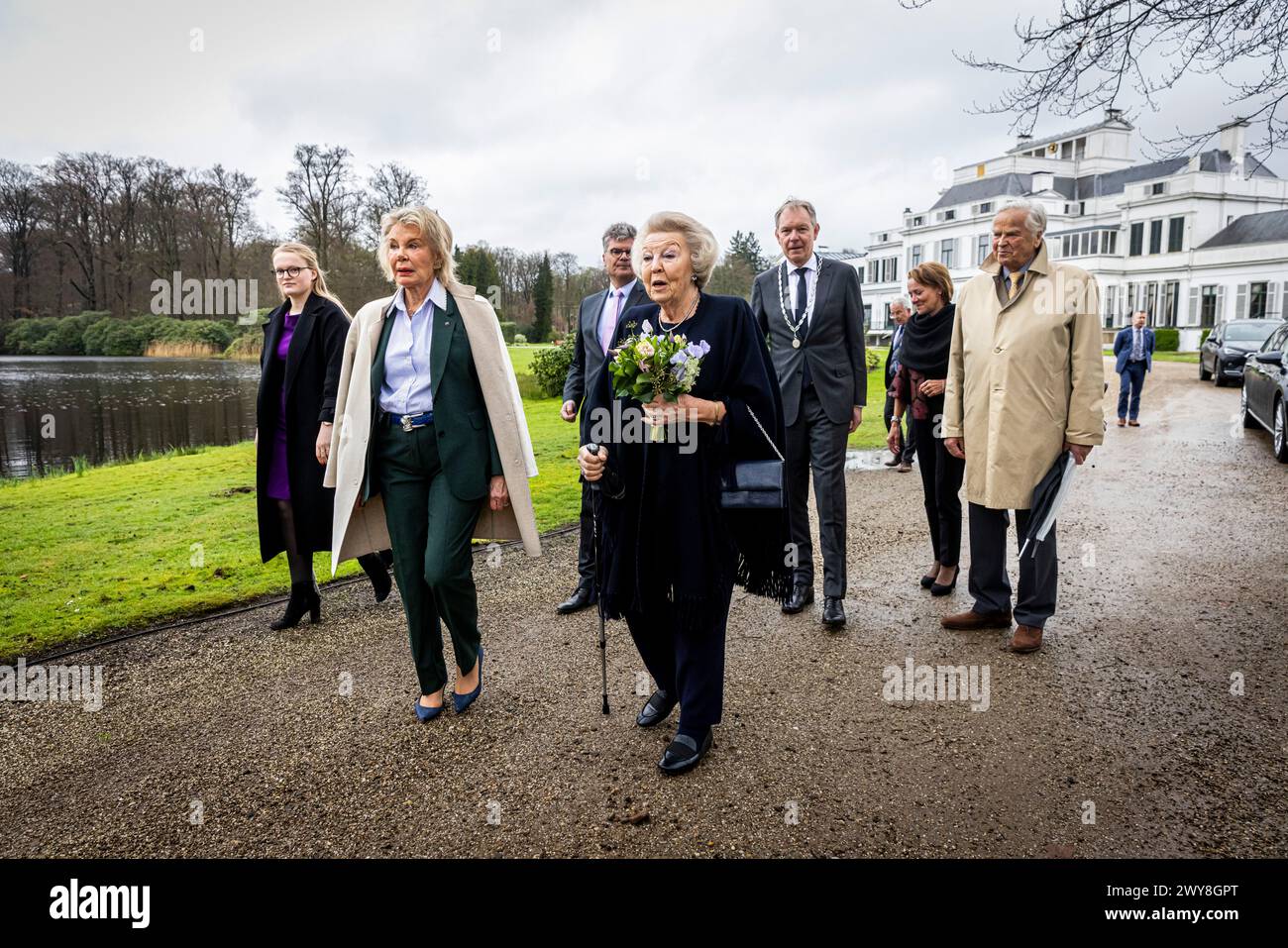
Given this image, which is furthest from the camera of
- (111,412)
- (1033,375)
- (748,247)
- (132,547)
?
(748,247)

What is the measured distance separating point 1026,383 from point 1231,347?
2422cm

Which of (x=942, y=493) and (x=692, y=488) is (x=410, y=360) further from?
(x=942, y=493)

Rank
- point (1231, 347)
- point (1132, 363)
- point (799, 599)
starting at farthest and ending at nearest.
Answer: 1. point (1231, 347)
2. point (1132, 363)
3. point (799, 599)

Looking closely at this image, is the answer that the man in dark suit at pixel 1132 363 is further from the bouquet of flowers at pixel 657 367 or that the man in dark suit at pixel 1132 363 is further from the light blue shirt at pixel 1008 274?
the bouquet of flowers at pixel 657 367

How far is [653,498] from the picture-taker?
350 cm

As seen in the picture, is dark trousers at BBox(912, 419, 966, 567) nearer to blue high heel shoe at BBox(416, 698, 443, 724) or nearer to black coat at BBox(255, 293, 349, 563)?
blue high heel shoe at BBox(416, 698, 443, 724)

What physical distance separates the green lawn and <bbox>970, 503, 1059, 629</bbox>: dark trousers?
4447 mm

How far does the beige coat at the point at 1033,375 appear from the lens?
475 centimetres

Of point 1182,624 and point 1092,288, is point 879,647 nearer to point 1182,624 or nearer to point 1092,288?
point 1182,624

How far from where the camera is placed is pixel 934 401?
6.34m

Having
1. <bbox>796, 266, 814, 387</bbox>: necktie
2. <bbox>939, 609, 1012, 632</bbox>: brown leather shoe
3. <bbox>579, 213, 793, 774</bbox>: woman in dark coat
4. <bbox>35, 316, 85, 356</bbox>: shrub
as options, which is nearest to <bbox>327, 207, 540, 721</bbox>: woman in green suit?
<bbox>579, 213, 793, 774</bbox>: woman in dark coat

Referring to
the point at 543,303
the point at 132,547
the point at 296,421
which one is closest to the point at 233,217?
the point at 543,303

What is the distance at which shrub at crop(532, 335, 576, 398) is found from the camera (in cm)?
2159
